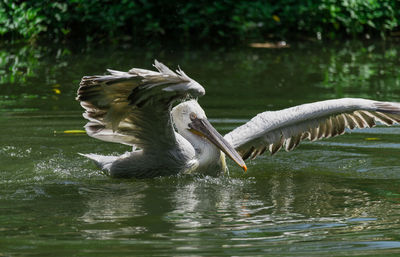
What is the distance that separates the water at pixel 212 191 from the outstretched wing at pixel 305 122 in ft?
0.76

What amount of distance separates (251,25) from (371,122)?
30.9 ft

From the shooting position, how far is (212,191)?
568cm

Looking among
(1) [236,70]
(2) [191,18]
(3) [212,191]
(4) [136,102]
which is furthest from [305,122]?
(2) [191,18]

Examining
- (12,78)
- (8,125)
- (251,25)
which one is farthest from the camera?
(251,25)

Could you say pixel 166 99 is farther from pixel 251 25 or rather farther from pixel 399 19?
pixel 399 19

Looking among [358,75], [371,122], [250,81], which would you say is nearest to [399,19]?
[358,75]

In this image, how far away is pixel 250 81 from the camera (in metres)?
10.8

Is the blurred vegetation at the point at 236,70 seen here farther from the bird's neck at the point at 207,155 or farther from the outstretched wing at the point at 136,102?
the outstretched wing at the point at 136,102

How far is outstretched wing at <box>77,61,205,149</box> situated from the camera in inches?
195

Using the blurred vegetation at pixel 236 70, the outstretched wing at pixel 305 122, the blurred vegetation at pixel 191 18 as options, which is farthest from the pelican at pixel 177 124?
the blurred vegetation at pixel 191 18

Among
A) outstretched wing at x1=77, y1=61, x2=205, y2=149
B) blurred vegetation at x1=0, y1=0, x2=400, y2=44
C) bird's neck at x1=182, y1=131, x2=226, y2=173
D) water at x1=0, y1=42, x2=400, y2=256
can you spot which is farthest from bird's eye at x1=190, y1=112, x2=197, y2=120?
blurred vegetation at x1=0, y1=0, x2=400, y2=44

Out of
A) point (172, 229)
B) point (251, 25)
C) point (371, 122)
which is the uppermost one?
point (251, 25)

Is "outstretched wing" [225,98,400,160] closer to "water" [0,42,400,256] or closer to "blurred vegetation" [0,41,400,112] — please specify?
"water" [0,42,400,256]

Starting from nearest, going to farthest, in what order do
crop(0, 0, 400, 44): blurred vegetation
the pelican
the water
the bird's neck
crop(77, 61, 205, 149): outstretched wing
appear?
the water < crop(77, 61, 205, 149): outstretched wing < the pelican < the bird's neck < crop(0, 0, 400, 44): blurred vegetation
